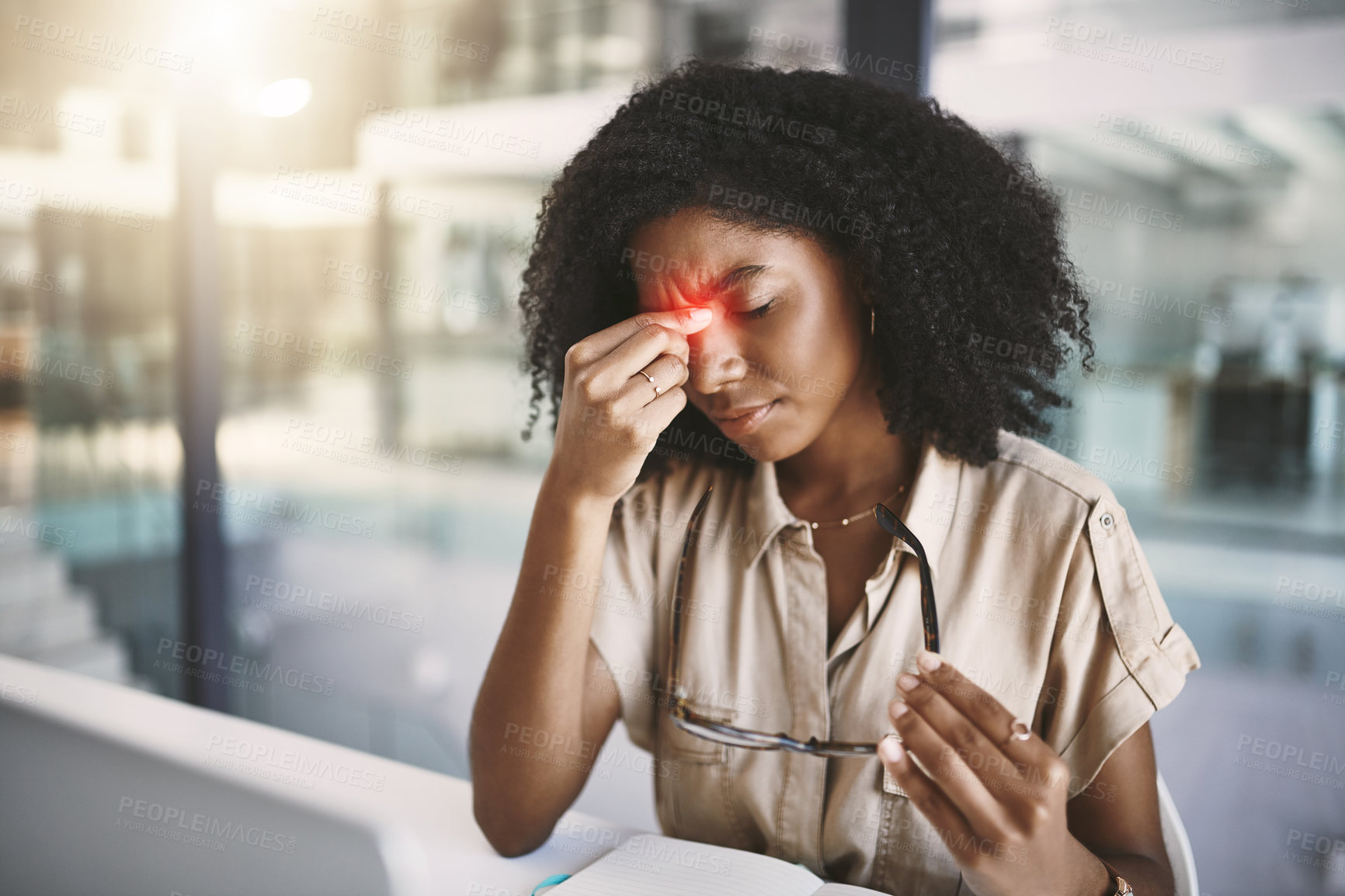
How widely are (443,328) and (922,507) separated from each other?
3191 millimetres

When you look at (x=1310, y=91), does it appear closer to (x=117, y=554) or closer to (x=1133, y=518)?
(x=1133, y=518)

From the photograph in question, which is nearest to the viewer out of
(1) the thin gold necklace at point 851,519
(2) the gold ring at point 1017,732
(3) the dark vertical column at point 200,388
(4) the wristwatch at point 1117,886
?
(2) the gold ring at point 1017,732

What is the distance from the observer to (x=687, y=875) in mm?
1188

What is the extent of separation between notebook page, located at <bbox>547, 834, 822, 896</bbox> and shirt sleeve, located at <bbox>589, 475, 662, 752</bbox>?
28 cm

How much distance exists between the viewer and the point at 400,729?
156 inches

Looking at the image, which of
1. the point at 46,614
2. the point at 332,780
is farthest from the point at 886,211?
the point at 46,614

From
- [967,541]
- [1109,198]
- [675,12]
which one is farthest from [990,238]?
[675,12]

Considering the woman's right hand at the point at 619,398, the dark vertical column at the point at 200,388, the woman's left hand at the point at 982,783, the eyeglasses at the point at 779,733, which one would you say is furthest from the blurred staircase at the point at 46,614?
the woman's left hand at the point at 982,783

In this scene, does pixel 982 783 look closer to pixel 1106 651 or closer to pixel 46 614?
pixel 1106 651

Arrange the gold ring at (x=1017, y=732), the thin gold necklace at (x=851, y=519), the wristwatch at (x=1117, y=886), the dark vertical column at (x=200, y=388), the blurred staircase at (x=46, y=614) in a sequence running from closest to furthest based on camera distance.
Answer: the gold ring at (x=1017, y=732) → the wristwatch at (x=1117, y=886) → the thin gold necklace at (x=851, y=519) → the dark vertical column at (x=200, y=388) → the blurred staircase at (x=46, y=614)

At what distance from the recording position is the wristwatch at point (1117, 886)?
110 cm

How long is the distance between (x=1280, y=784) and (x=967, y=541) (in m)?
1.64

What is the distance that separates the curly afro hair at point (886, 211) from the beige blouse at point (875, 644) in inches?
5.1

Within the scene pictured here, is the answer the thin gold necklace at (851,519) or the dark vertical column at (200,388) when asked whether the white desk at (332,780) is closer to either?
the thin gold necklace at (851,519)
